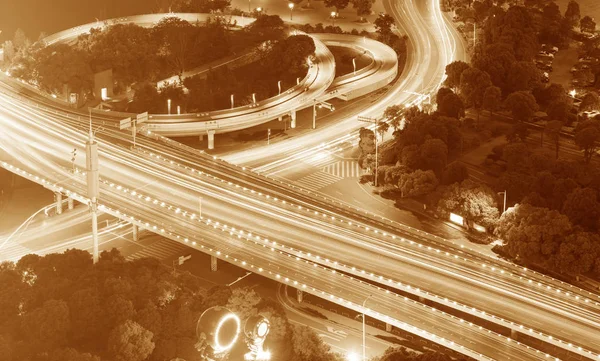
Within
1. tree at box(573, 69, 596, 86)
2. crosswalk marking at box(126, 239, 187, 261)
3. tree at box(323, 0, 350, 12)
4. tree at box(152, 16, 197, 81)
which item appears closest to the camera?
crosswalk marking at box(126, 239, 187, 261)

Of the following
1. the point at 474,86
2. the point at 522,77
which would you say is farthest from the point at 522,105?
the point at 522,77

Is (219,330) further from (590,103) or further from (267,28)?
(267,28)

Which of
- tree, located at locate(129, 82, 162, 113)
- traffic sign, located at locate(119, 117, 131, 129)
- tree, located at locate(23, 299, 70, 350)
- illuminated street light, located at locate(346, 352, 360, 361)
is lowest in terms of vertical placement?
illuminated street light, located at locate(346, 352, 360, 361)

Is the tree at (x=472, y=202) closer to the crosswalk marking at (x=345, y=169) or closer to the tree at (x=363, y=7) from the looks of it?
the crosswalk marking at (x=345, y=169)

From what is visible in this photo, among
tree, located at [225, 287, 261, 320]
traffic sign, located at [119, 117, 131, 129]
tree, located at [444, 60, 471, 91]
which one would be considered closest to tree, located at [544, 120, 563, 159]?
tree, located at [444, 60, 471, 91]

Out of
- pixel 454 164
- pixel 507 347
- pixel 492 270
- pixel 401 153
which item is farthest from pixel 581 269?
pixel 401 153

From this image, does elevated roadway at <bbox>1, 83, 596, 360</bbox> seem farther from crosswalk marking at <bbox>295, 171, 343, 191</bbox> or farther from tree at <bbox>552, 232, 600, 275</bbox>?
tree at <bbox>552, 232, 600, 275</bbox>
